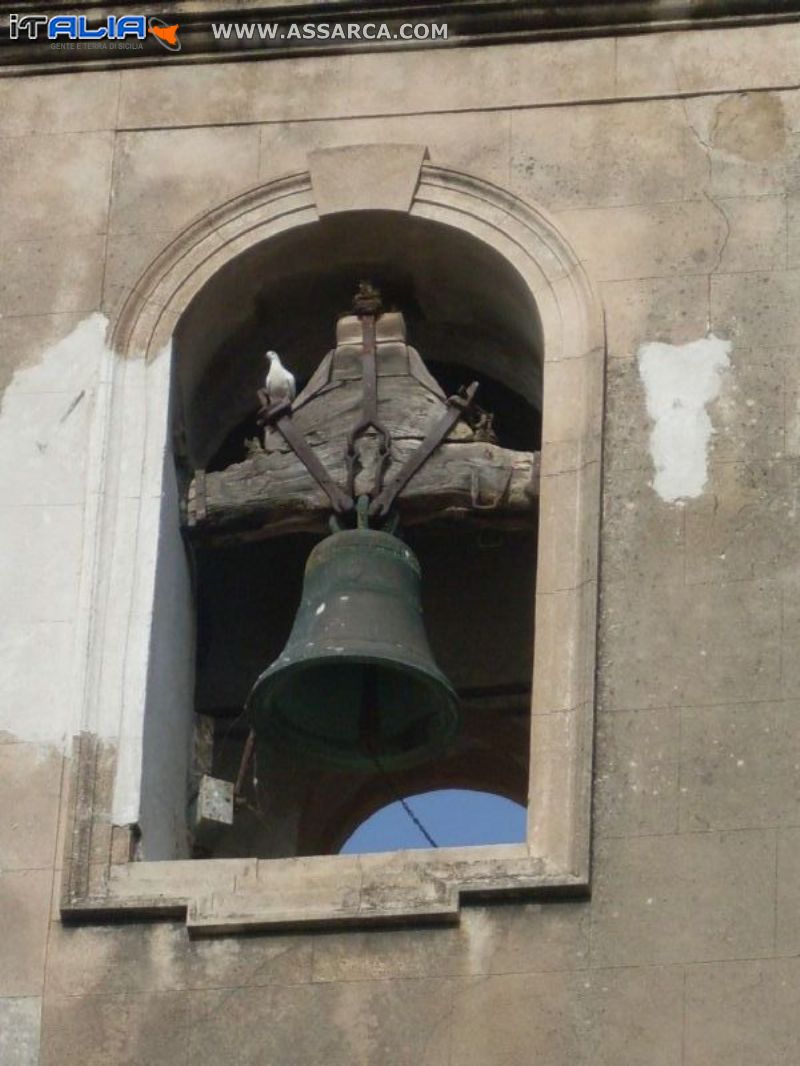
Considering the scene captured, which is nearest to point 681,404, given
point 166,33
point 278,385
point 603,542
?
point 603,542

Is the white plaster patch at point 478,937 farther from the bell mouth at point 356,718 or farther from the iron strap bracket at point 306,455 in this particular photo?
the iron strap bracket at point 306,455

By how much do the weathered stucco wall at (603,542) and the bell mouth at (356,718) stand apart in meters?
0.82

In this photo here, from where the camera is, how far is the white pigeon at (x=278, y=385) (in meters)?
17.9

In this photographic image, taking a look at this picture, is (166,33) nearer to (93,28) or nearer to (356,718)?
(93,28)

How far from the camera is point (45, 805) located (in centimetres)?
1653

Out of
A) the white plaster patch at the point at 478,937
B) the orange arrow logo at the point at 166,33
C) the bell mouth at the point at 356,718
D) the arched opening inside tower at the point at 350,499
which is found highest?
the orange arrow logo at the point at 166,33

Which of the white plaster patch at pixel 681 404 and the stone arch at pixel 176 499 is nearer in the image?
the stone arch at pixel 176 499

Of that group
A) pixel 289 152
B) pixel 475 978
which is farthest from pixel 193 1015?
pixel 289 152

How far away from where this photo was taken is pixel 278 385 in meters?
17.9

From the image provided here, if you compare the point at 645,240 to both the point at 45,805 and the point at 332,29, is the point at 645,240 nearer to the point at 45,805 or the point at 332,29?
the point at 332,29

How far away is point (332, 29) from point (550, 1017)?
4.54 m

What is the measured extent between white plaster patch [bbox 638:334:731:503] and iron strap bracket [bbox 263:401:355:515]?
45.5 inches

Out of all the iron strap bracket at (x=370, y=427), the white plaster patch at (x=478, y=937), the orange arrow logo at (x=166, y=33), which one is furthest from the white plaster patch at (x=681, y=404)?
the orange arrow logo at (x=166, y=33)

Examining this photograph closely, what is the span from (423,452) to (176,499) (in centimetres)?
92
